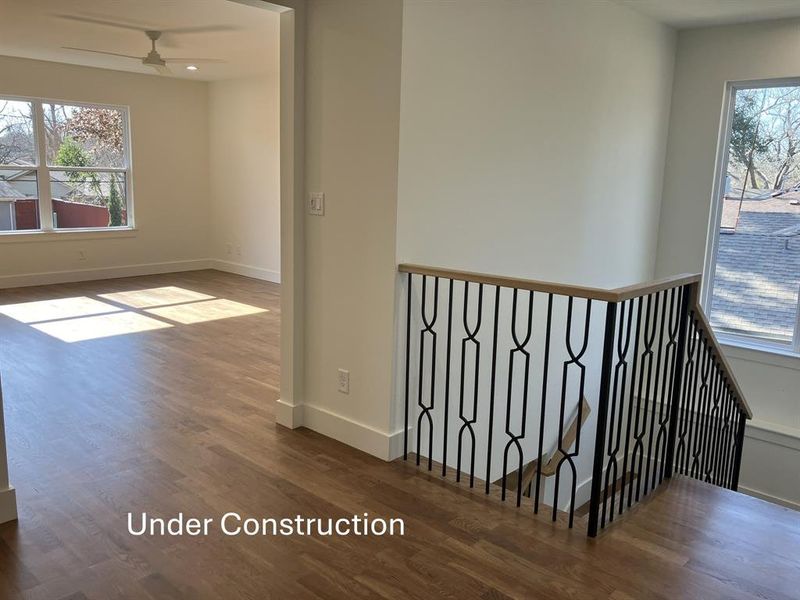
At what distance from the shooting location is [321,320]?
11.3ft

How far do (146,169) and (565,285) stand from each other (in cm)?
721

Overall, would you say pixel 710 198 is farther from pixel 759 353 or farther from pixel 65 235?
pixel 65 235

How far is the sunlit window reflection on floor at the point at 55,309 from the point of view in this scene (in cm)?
601

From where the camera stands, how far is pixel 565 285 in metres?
2.52

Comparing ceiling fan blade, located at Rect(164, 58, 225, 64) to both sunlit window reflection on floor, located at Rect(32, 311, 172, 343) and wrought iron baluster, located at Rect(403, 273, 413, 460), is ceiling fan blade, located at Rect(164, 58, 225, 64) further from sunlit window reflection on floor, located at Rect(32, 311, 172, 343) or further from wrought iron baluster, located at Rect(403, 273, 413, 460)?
wrought iron baluster, located at Rect(403, 273, 413, 460)

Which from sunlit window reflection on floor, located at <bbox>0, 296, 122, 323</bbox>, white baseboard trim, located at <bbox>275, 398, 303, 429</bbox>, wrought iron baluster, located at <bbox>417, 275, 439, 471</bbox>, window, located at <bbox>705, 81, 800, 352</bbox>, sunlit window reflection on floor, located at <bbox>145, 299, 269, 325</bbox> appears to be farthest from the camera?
sunlit window reflection on floor, located at <bbox>145, 299, 269, 325</bbox>

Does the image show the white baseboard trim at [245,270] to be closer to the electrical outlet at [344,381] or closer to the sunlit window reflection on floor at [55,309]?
the sunlit window reflection on floor at [55,309]

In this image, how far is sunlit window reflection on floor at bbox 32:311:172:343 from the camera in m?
5.41

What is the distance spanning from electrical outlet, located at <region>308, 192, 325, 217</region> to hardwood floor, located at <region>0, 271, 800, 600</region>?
1.21 metres

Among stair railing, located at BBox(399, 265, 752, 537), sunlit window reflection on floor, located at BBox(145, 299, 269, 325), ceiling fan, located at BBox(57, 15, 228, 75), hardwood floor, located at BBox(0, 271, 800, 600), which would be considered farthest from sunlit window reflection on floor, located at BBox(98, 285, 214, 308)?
stair railing, located at BBox(399, 265, 752, 537)

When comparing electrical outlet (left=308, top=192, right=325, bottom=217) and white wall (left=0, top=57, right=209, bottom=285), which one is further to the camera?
white wall (left=0, top=57, right=209, bottom=285)

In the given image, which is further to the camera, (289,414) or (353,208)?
(289,414)

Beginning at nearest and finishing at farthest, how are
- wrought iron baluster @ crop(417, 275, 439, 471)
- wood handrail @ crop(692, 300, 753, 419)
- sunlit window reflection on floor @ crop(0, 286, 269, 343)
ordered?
wrought iron baluster @ crop(417, 275, 439, 471) < wood handrail @ crop(692, 300, 753, 419) < sunlit window reflection on floor @ crop(0, 286, 269, 343)

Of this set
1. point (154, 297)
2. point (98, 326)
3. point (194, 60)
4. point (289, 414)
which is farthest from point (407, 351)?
point (194, 60)
